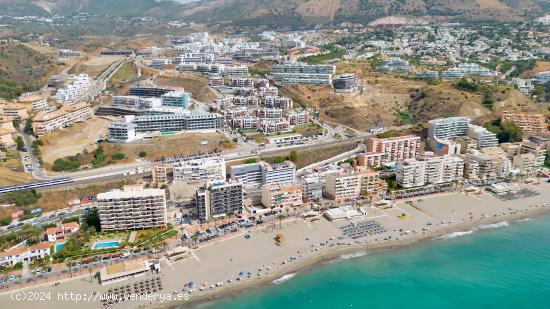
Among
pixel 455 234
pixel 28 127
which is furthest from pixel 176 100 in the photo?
pixel 455 234

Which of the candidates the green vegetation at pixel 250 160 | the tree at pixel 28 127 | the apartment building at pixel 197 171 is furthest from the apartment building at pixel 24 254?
the tree at pixel 28 127

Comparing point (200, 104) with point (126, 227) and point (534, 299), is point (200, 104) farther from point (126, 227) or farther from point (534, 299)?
point (534, 299)

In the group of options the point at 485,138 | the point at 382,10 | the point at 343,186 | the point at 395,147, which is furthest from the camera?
the point at 382,10

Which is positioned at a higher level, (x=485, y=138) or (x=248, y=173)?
(x=485, y=138)

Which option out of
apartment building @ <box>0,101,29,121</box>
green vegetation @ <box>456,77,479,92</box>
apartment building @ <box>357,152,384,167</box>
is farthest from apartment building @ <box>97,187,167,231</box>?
green vegetation @ <box>456,77,479,92</box>

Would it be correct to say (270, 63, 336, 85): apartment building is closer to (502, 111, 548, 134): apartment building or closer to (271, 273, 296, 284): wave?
(502, 111, 548, 134): apartment building

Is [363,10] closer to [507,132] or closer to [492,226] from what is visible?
[507,132]

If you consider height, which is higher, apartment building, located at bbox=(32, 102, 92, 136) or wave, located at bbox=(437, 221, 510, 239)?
apartment building, located at bbox=(32, 102, 92, 136)
